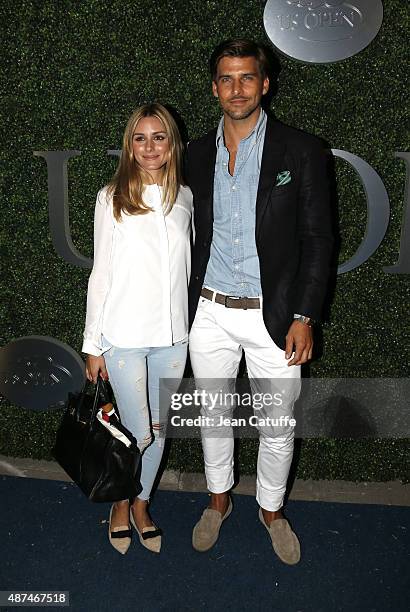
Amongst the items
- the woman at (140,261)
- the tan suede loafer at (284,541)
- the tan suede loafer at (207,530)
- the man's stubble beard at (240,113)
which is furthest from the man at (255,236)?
the tan suede loafer at (207,530)

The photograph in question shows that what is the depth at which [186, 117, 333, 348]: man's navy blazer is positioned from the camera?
244cm

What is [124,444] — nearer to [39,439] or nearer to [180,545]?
[180,545]

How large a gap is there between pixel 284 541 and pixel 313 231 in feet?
4.92

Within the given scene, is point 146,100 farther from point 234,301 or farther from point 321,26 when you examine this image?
point 234,301

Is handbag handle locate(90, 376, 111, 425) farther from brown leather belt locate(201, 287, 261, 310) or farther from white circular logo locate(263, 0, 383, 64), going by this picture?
white circular logo locate(263, 0, 383, 64)

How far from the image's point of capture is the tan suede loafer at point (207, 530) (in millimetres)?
2920

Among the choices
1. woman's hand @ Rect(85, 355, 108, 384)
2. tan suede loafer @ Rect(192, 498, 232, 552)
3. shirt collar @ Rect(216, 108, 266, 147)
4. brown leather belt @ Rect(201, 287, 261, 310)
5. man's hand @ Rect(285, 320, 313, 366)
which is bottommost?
tan suede loafer @ Rect(192, 498, 232, 552)

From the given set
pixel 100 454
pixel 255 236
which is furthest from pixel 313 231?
pixel 100 454

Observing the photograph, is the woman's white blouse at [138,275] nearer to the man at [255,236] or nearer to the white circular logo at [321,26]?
the man at [255,236]

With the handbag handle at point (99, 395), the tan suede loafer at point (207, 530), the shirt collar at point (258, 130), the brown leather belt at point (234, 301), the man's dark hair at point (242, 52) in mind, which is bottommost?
the tan suede loafer at point (207, 530)

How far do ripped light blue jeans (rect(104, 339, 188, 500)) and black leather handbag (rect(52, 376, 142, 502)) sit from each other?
83 millimetres

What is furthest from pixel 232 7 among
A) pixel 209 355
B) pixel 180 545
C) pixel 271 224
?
pixel 180 545

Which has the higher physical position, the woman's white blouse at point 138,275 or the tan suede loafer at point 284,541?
the woman's white blouse at point 138,275

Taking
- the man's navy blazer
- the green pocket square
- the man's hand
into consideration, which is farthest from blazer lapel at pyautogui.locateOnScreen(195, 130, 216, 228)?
the man's hand
